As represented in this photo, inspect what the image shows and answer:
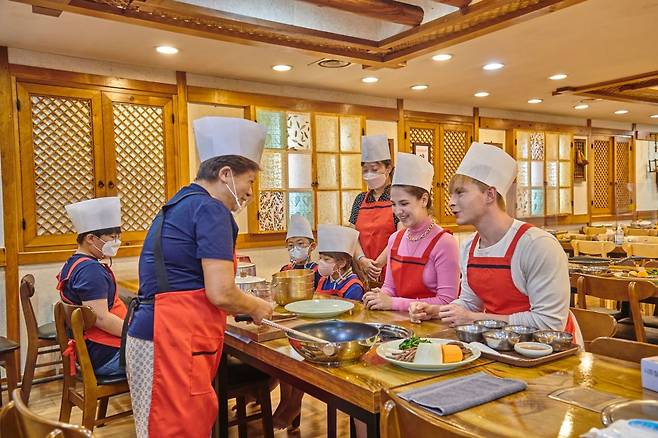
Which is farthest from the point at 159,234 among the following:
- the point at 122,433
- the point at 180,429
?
the point at 122,433

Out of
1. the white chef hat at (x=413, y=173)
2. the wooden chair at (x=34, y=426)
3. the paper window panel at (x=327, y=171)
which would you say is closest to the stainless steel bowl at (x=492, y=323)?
the white chef hat at (x=413, y=173)

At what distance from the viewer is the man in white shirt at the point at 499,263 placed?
175 centimetres

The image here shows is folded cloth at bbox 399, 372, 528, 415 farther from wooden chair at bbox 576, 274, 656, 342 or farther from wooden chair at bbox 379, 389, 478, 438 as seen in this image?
wooden chair at bbox 576, 274, 656, 342

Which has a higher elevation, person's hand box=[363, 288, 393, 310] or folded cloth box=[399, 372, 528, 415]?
person's hand box=[363, 288, 393, 310]

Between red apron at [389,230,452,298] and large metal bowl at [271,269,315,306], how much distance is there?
376 mm

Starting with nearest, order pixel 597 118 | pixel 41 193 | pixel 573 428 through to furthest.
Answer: pixel 573 428
pixel 41 193
pixel 597 118

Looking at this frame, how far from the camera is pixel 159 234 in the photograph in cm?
166

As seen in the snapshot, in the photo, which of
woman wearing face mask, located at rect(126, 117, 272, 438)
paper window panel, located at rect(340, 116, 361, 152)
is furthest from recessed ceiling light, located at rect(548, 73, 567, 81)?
woman wearing face mask, located at rect(126, 117, 272, 438)

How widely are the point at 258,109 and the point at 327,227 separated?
7.87 feet

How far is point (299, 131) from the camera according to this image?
Answer: 5.08 metres

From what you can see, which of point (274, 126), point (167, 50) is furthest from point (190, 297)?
point (274, 126)

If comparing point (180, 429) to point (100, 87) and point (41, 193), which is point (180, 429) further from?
point (100, 87)

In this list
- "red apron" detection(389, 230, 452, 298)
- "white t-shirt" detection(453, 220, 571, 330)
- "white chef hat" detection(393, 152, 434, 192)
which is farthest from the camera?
"white chef hat" detection(393, 152, 434, 192)

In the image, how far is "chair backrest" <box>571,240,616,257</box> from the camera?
4.97 m
